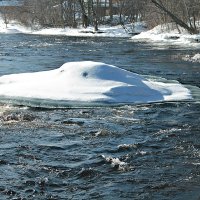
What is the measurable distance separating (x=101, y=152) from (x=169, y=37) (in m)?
30.9

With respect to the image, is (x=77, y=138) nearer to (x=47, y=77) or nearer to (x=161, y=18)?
(x=47, y=77)

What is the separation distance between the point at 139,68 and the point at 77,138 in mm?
11140

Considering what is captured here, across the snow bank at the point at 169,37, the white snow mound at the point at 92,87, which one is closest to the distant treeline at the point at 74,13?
the snow bank at the point at 169,37

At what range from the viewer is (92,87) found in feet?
40.9

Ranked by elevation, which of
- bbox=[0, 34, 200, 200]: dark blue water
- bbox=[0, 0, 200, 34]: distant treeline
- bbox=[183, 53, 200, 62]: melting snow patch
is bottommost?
bbox=[0, 34, 200, 200]: dark blue water

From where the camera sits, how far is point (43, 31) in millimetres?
58094

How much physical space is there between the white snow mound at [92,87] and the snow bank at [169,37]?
19.7 metres

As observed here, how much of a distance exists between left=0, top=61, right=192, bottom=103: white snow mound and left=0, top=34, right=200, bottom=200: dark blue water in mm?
641

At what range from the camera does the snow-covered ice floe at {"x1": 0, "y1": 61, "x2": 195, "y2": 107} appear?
11.8 metres

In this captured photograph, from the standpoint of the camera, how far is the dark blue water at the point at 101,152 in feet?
20.9

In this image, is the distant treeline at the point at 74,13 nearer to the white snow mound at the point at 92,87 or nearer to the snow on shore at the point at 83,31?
the snow on shore at the point at 83,31

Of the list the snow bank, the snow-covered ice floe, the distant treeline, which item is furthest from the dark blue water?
the distant treeline

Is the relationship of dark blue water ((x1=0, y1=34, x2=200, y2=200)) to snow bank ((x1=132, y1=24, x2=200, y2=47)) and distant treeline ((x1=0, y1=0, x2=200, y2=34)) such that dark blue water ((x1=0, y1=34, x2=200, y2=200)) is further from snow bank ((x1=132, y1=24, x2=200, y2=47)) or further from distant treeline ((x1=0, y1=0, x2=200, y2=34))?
distant treeline ((x1=0, y1=0, x2=200, y2=34))

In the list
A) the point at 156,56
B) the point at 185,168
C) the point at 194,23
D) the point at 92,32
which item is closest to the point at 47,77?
the point at 185,168
